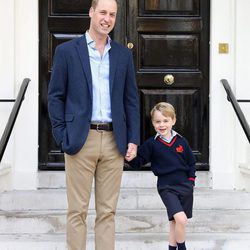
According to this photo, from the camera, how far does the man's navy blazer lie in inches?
151

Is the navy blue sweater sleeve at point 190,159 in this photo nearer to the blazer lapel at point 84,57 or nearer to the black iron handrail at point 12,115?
the blazer lapel at point 84,57

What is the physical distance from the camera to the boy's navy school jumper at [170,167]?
4285mm

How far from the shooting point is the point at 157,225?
5070 millimetres

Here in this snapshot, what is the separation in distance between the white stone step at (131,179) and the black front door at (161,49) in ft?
0.51

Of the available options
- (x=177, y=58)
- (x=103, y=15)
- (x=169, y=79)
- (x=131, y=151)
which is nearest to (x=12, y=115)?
(x=131, y=151)

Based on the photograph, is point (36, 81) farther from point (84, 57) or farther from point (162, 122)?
point (84, 57)

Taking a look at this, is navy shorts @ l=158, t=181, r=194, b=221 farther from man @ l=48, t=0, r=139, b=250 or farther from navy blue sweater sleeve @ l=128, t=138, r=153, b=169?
man @ l=48, t=0, r=139, b=250

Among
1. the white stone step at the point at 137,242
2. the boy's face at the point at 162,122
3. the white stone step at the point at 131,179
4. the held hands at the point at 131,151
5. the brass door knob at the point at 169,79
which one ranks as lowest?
the white stone step at the point at 137,242

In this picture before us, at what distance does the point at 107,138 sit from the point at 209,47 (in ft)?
7.70

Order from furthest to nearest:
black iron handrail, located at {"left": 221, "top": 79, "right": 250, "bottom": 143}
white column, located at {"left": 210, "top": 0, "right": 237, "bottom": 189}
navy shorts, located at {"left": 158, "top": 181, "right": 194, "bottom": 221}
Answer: white column, located at {"left": 210, "top": 0, "right": 237, "bottom": 189} → black iron handrail, located at {"left": 221, "top": 79, "right": 250, "bottom": 143} → navy shorts, located at {"left": 158, "top": 181, "right": 194, "bottom": 221}

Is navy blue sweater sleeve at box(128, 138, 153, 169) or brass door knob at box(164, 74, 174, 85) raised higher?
brass door knob at box(164, 74, 174, 85)

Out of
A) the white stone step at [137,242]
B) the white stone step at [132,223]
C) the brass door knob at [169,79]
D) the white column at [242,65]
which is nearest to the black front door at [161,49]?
the brass door knob at [169,79]

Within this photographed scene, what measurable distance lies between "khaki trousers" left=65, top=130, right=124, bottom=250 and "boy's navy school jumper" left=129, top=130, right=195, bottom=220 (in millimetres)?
354

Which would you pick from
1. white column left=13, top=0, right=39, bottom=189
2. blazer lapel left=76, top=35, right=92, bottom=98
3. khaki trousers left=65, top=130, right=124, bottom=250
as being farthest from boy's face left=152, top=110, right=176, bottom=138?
white column left=13, top=0, right=39, bottom=189
